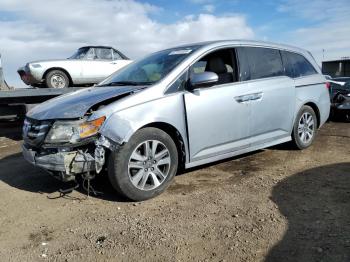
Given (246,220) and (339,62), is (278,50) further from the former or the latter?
(339,62)

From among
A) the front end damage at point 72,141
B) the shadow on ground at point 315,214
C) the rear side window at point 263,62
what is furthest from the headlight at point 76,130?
the rear side window at point 263,62

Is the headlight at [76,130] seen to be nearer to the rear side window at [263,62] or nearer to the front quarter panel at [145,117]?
the front quarter panel at [145,117]

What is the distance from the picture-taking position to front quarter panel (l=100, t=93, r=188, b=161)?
4.09 metres

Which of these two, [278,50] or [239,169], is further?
[278,50]

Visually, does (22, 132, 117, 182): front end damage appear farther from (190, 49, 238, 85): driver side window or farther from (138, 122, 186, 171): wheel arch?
(190, 49, 238, 85): driver side window

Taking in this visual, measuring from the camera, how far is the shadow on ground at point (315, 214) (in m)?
3.10

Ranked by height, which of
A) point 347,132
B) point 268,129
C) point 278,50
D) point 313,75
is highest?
point 278,50

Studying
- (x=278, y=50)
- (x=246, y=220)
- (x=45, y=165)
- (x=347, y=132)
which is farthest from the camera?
(x=347, y=132)

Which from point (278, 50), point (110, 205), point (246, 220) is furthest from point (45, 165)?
point (278, 50)

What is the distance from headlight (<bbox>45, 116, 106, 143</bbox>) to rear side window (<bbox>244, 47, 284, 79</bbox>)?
2413 millimetres

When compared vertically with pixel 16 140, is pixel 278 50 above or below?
above

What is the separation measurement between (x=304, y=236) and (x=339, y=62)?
19.8 meters

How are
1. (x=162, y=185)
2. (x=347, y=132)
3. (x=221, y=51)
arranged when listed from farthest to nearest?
(x=347, y=132)
(x=221, y=51)
(x=162, y=185)

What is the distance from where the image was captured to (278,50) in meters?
6.12
